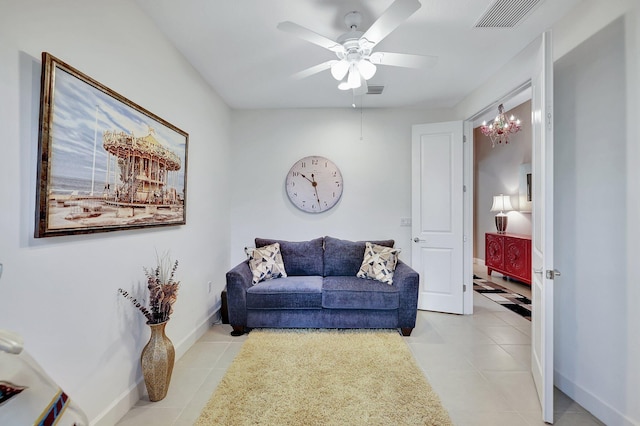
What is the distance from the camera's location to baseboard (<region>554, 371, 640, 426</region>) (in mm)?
1584

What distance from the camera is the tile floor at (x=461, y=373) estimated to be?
174cm

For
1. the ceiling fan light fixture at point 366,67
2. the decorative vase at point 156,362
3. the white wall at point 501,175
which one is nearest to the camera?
the decorative vase at point 156,362

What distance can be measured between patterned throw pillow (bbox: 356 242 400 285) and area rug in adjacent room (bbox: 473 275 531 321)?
68.2 inches

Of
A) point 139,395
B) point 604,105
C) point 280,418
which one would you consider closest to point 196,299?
point 139,395

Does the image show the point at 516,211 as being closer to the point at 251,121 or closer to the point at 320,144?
the point at 320,144

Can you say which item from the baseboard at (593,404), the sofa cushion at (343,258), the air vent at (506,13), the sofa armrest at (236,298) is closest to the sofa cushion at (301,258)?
the sofa cushion at (343,258)

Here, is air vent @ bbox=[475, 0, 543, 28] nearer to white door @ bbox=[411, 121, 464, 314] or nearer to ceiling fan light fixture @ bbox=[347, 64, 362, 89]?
ceiling fan light fixture @ bbox=[347, 64, 362, 89]

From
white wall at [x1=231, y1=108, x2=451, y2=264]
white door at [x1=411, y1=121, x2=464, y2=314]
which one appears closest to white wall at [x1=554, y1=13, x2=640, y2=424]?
white door at [x1=411, y1=121, x2=464, y2=314]

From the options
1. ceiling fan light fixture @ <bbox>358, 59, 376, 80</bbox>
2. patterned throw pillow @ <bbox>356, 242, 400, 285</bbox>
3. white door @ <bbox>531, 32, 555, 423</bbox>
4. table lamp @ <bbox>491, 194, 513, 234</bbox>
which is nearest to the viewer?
white door @ <bbox>531, 32, 555, 423</bbox>

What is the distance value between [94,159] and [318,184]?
2.53m

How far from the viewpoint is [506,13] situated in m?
1.94

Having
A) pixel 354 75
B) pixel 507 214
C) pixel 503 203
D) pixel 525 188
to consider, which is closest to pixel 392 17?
pixel 354 75

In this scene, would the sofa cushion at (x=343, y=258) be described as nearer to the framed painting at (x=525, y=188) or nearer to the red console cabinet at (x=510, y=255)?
the red console cabinet at (x=510, y=255)

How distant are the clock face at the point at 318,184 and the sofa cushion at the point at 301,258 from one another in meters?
0.53
